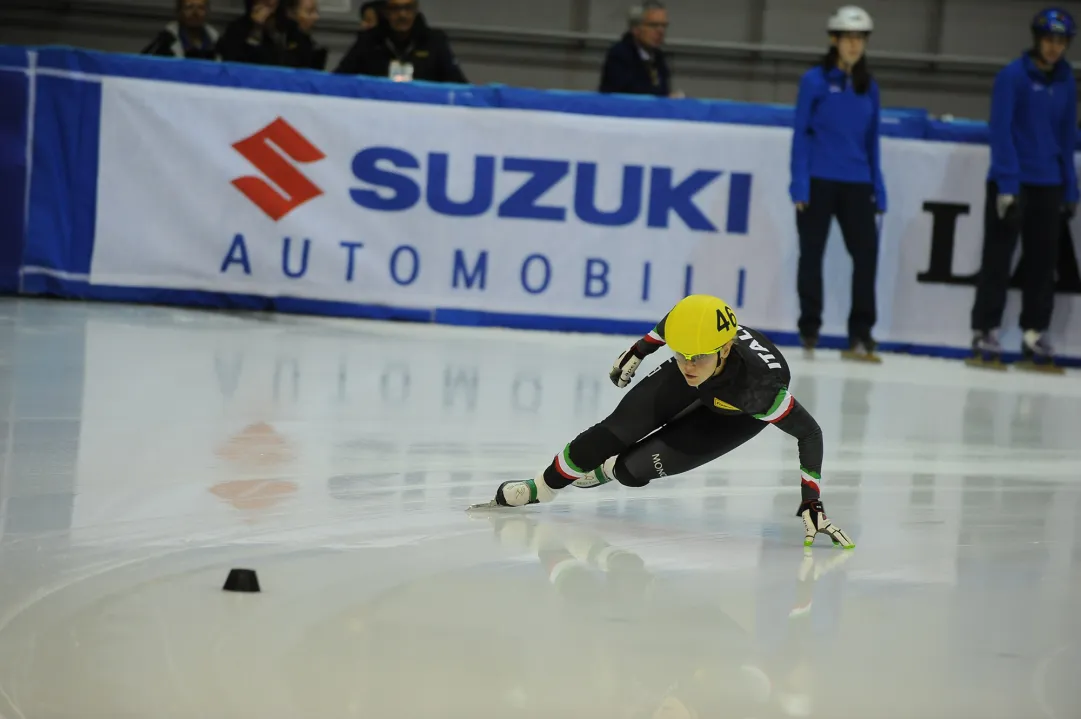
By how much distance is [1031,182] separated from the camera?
8742 mm

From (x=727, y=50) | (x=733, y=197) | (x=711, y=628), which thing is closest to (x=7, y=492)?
(x=711, y=628)

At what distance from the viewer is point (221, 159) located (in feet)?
29.8

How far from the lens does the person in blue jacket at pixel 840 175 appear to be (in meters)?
8.58

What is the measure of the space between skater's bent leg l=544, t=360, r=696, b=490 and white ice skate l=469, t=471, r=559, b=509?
0.03 m

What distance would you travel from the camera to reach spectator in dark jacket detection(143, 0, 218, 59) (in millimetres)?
9320

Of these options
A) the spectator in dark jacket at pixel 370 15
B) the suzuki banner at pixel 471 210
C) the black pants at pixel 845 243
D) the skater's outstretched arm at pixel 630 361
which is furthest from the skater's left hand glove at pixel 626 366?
the spectator in dark jacket at pixel 370 15

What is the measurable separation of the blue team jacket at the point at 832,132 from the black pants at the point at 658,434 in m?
4.10

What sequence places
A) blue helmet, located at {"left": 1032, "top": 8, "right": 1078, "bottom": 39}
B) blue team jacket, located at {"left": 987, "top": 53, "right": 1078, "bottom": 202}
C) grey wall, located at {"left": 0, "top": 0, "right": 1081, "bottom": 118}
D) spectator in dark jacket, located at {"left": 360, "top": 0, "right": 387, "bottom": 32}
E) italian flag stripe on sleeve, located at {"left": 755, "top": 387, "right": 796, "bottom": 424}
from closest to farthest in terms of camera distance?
1. italian flag stripe on sleeve, located at {"left": 755, "top": 387, "right": 796, "bottom": 424}
2. blue helmet, located at {"left": 1032, "top": 8, "right": 1078, "bottom": 39}
3. blue team jacket, located at {"left": 987, "top": 53, "right": 1078, "bottom": 202}
4. spectator in dark jacket, located at {"left": 360, "top": 0, "right": 387, "bottom": 32}
5. grey wall, located at {"left": 0, "top": 0, "right": 1081, "bottom": 118}

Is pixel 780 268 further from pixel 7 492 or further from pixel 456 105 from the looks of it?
pixel 7 492

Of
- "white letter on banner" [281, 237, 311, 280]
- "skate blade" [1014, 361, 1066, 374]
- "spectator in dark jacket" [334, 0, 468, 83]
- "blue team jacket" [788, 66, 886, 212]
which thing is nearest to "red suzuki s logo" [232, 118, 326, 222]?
"white letter on banner" [281, 237, 311, 280]

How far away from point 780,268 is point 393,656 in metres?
6.48

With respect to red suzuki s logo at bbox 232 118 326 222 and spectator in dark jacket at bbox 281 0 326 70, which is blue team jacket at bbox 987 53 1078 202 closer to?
red suzuki s logo at bbox 232 118 326 222

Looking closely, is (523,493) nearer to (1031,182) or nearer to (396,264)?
(396,264)

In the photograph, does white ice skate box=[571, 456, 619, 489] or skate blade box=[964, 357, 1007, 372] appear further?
skate blade box=[964, 357, 1007, 372]
